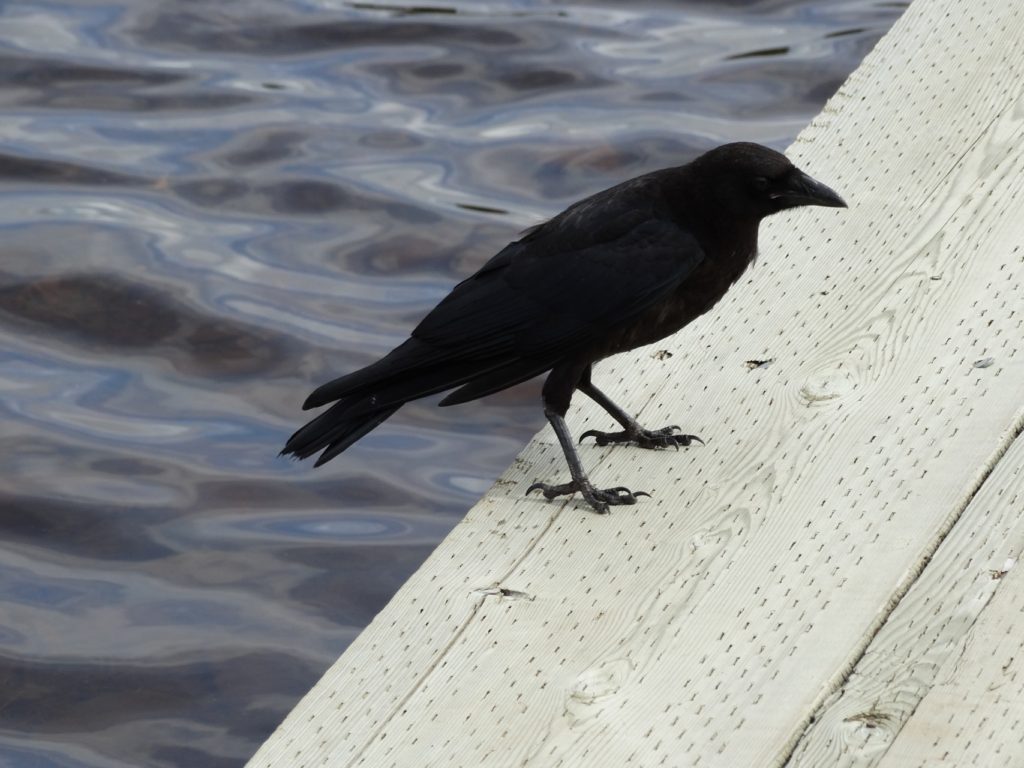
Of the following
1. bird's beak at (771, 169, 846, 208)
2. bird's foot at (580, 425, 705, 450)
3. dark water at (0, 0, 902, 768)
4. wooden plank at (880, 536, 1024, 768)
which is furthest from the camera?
dark water at (0, 0, 902, 768)

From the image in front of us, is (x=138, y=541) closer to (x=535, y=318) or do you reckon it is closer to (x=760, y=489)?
(x=535, y=318)

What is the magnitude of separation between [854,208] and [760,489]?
3.92 feet

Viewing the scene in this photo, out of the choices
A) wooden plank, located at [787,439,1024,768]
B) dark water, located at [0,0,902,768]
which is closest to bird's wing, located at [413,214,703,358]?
wooden plank, located at [787,439,1024,768]

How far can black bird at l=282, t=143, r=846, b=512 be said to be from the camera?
11.1 feet

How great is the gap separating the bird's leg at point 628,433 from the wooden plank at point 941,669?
64 cm

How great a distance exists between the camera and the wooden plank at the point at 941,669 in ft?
7.45

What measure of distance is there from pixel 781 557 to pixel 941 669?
0.44m

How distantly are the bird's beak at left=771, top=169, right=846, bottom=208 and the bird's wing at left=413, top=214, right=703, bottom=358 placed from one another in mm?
221

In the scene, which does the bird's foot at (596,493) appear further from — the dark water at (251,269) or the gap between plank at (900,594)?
the dark water at (251,269)

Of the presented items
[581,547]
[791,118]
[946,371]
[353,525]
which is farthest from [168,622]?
[791,118]

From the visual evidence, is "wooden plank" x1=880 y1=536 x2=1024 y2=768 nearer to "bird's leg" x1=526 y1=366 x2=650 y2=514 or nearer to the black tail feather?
"bird's leg" x1=526 y1=366 x2=650 y2=514

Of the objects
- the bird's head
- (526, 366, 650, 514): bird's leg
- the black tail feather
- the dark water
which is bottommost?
the dark water

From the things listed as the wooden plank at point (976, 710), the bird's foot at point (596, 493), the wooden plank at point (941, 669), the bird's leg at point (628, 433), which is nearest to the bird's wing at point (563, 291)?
the bird's leg at point (628, 433)

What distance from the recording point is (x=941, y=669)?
2404mm
